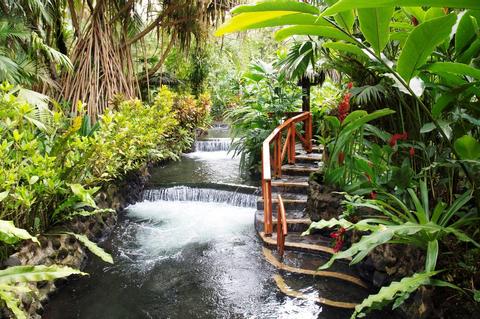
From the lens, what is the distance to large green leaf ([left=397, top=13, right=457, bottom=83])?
116 cm

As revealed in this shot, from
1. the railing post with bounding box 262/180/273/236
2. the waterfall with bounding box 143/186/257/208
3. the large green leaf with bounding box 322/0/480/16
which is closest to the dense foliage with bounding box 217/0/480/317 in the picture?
the large green leaf with bounding box 322/0/480/16

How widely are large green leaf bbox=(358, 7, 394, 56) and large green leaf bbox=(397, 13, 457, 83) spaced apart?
0.28 feet

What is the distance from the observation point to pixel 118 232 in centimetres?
515

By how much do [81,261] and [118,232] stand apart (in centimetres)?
110

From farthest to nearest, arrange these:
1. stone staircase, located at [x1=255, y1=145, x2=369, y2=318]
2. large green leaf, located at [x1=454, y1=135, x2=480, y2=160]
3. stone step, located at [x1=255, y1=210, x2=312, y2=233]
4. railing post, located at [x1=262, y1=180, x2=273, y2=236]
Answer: stone step, located at [x1=255, y1=210, x2=312, y2=233]
railing post, located at [x1=262, y1=180, x2=273, y2=236]
stone staircase, located at [x1=255, y1=145, x2=369, y2=318]
large green leaf, located at [x1=454, y1=135, x2=480, y2=160]

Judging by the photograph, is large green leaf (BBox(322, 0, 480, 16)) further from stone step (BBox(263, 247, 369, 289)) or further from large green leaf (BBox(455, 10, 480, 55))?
stone step (BBox(263, 247, 369, 289))

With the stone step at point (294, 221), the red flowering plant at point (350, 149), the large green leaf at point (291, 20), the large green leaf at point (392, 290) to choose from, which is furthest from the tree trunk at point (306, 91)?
the large green leaf at point (291, 20)

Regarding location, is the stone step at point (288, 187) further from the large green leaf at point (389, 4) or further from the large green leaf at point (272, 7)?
the large green leaf at point (389, 4)

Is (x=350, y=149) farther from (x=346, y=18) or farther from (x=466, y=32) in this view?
(x=346, y=18)

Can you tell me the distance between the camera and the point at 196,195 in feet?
21.4

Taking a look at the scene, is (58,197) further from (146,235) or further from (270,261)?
(270,261)

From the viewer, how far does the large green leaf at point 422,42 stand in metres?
1.16

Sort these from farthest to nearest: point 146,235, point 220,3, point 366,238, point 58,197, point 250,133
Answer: point 220,3 < point 250,133 < point 146,235 < point 58,197 < point 366,238

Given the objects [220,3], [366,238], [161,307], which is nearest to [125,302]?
[161,307]
